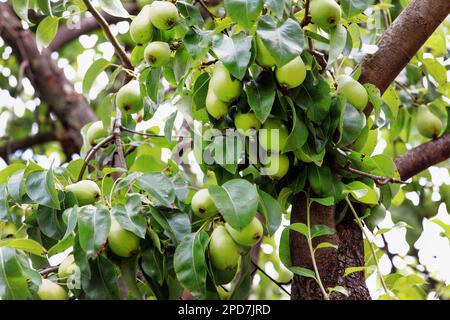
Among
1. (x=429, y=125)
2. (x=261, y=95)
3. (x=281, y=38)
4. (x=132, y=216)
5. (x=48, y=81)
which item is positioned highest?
(x=281, y=38)

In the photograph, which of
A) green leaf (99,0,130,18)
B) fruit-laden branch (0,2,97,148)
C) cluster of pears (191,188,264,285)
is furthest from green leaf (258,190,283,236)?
fruit-laden branch (0,2,97,148)

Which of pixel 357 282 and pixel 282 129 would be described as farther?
pixel 357 282

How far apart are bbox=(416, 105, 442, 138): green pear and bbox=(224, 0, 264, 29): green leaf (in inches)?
33.0

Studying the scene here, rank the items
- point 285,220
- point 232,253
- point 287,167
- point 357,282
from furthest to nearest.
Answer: point 285,220
point 357,282
point 287,167
point 232,253

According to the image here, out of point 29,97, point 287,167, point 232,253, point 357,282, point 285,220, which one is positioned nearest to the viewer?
point 232,253

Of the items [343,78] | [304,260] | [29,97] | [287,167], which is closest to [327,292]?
[304,260]

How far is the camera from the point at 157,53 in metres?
1.22

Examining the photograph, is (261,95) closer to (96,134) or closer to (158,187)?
(158,187)

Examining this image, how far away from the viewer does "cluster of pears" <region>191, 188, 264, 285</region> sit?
1.07m

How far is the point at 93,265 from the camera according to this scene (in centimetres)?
110

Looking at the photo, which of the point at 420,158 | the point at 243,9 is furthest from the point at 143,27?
the point at 420,158

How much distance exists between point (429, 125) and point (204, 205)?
0.85 metres
